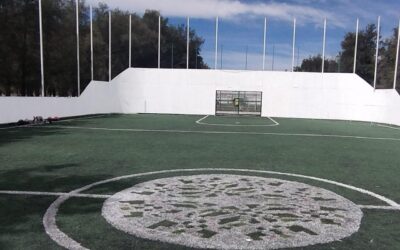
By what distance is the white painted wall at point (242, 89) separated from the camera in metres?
32.2

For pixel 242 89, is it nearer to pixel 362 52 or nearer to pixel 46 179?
pixel 46 179

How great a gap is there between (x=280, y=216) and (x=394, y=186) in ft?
11.1

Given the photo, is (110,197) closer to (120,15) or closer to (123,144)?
(123,144)

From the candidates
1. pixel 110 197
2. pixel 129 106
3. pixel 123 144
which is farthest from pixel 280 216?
pixel 129 106

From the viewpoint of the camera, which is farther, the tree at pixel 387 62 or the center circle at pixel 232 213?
the tree at pixel 387 62

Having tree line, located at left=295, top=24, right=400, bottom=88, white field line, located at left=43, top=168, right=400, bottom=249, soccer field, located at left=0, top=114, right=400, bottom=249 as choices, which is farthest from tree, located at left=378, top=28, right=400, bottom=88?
white field line, located at left=43, top=168, right=400, bottom=249

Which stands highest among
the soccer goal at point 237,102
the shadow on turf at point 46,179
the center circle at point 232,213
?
the soccer goal at point 237,102

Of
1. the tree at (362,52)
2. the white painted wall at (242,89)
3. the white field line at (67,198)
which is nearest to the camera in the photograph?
the white field line at (67,198)

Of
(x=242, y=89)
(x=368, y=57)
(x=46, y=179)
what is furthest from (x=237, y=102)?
(x=368, y=57)

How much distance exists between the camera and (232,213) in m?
5.23

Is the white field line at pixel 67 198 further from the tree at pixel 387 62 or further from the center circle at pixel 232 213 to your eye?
the tree at pixel 387 62

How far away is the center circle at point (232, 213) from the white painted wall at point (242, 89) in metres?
25.4

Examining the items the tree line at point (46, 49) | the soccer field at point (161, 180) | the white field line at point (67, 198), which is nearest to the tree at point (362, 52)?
the tree line at point (46, 49)

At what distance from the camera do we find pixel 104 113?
31.4m
